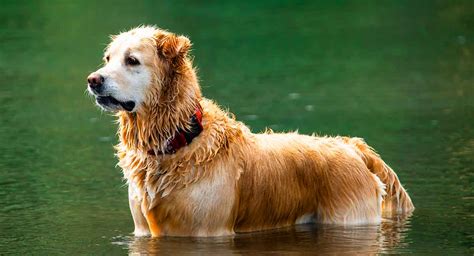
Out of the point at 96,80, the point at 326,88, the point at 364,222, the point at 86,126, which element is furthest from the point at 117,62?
the point at 326,88

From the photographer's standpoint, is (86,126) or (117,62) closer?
(117,62)

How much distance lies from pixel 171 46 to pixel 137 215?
1.40 meters

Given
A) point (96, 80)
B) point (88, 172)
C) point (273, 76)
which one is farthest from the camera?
point (273, 76)

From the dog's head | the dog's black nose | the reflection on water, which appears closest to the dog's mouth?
the dog's head

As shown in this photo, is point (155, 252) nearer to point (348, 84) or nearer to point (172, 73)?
point (172, 73)

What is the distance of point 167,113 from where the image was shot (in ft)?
32.9

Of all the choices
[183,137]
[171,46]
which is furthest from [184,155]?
[171,46]

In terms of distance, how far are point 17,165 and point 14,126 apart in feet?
9.64

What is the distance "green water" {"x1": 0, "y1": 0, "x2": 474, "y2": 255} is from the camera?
1058 centimetres

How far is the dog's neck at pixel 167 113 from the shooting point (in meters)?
10.0

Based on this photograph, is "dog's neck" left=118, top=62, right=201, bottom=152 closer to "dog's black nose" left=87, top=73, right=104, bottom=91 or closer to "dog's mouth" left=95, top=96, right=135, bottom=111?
"dog's mouth" left=95, top=96, right=135, bottom=111

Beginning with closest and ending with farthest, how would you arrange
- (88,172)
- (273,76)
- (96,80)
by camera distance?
(96,80) → (88,172) → (273,76)

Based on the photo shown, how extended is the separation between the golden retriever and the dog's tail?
0.71 m

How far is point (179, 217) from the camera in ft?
32.9
